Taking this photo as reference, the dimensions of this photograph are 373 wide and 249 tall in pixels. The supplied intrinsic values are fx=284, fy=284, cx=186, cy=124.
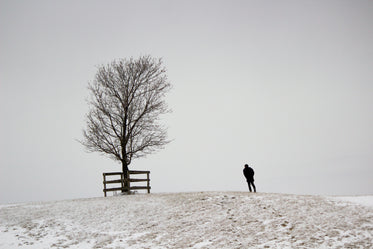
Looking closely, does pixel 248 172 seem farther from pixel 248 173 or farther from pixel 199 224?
pixel 199 224

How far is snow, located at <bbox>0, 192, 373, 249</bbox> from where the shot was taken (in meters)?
10.6

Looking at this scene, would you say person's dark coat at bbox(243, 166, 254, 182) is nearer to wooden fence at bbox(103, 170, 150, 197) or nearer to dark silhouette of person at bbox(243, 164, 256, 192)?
dark silhouette of person at bbox(243, 164, 256, 192)

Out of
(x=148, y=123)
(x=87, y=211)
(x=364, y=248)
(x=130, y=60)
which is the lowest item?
(x=364, y=248)

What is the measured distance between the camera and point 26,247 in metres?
11.4

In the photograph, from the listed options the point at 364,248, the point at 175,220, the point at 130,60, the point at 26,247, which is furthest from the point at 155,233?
the point at 130,60

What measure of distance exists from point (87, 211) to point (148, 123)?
10994 millimetres

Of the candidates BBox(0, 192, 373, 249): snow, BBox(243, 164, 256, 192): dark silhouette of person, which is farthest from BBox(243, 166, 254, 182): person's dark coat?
BBox(0, 192, 373, 249): snow

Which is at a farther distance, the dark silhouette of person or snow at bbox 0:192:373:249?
the dark silhouette of person

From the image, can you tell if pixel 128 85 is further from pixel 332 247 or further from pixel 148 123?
pixel 332 247

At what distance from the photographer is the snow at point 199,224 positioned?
1056 centimetres

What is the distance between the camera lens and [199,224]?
12.9 metres

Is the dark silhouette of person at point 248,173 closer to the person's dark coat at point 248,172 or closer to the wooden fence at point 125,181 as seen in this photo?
the person's dark coat at point 248,172

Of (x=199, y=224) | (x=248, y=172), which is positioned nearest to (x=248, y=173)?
(x=248, y=172)

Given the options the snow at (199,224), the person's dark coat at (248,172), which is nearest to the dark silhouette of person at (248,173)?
the person's dark coat at (248,172)
